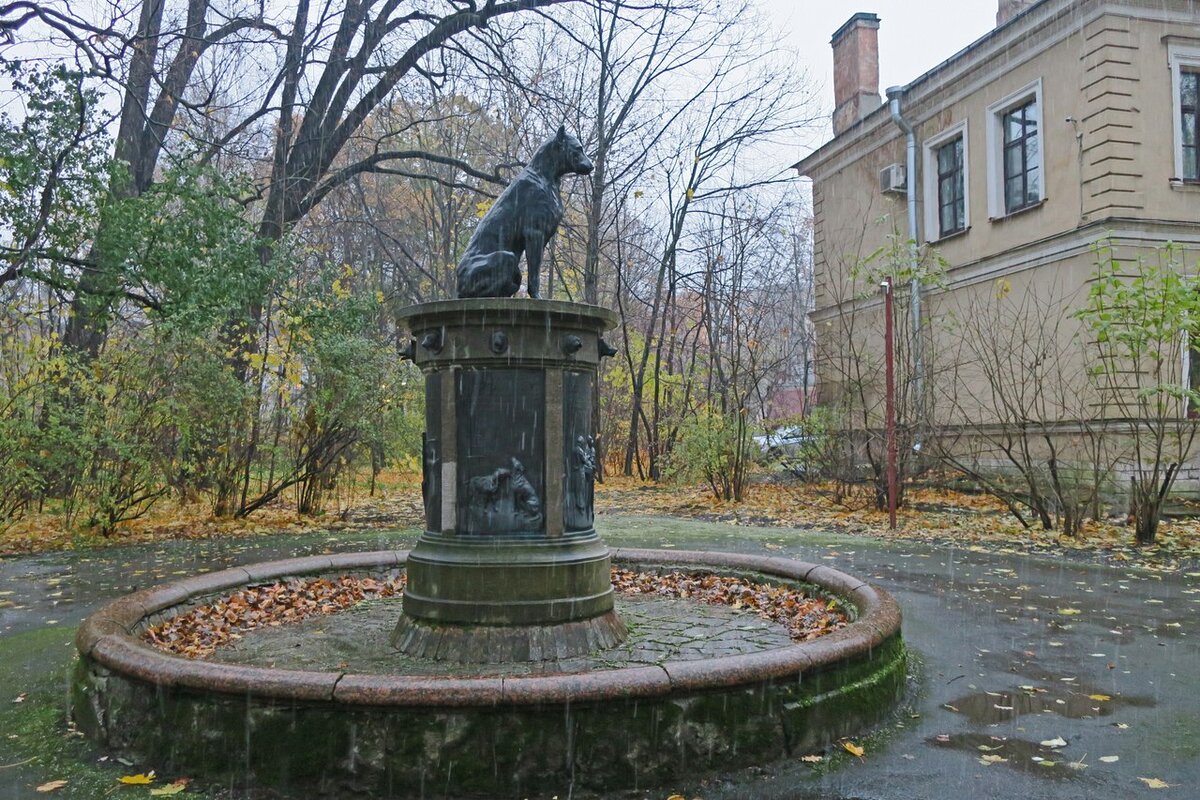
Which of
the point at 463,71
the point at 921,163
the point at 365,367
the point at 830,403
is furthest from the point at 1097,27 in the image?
the point at 365,367

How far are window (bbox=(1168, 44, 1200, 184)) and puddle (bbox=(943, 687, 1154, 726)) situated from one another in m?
14.9

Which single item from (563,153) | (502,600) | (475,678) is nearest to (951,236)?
(563,153)

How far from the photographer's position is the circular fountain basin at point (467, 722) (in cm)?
402

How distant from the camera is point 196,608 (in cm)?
684

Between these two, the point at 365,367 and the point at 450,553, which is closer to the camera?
the point at 450,553

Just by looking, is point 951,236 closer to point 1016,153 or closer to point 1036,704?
point 1016,153

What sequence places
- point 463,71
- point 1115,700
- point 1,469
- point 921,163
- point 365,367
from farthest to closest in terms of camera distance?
point 921,163 < point 463,71 < point 365,367 < point 1,469 < point 1115,700

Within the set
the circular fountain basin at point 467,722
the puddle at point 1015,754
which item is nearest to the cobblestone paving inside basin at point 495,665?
the circular fountain basin at point 467,722

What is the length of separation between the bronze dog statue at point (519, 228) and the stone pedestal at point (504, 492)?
45cm

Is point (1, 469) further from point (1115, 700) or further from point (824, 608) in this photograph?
point (1115, 700)

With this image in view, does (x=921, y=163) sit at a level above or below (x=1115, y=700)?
above

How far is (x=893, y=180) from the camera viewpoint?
22234 millimetres

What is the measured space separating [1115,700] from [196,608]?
20.1 ft

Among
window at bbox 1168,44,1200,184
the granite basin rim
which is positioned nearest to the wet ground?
the granite basin rim
